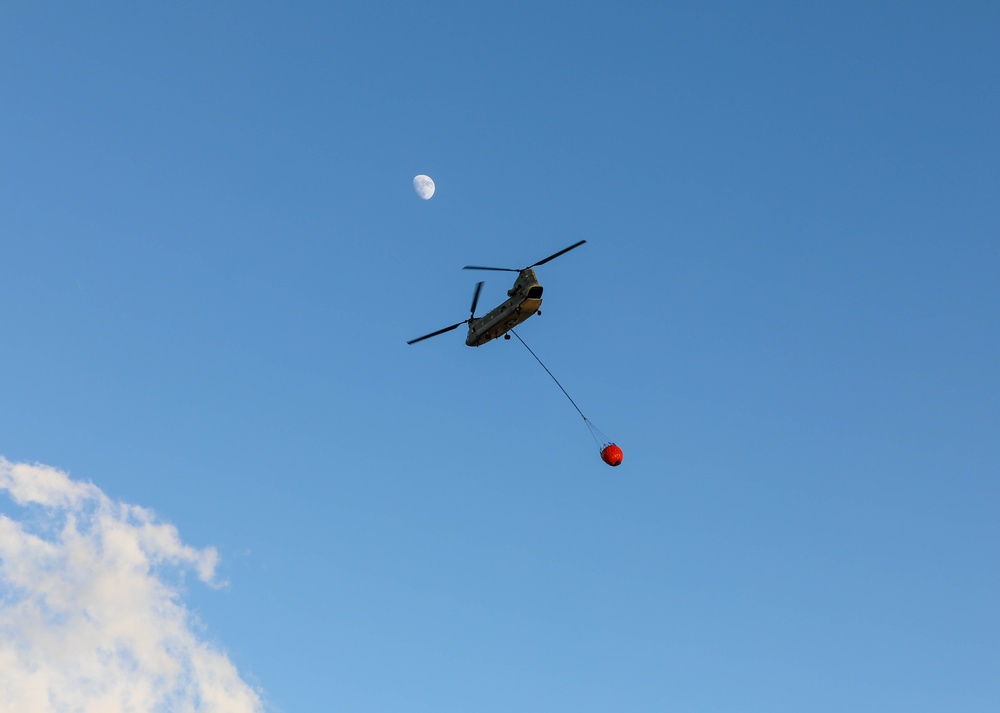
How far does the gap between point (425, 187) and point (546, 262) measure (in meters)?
36.6

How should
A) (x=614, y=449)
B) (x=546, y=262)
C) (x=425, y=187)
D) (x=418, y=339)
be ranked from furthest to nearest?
(x=425, y=187)
(x=418, y=339)
(x=546, y=262)
(x=614, y=449)

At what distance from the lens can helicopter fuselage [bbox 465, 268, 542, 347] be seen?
2657 inches

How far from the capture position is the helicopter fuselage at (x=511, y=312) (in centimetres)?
6750

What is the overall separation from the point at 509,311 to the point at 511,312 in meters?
0.30

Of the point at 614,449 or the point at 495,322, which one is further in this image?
the point at 495,322

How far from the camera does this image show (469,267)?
2650 inches

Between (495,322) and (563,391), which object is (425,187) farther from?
(563,391)

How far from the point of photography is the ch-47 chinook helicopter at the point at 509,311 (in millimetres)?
67312

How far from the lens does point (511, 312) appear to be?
227 feet

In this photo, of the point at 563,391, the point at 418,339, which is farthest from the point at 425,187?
the point at 563,391

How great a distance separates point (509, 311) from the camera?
69.4m

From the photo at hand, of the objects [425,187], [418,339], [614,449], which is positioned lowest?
[614,449]

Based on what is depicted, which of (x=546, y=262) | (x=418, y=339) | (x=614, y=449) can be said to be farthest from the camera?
(x=418, y=339)

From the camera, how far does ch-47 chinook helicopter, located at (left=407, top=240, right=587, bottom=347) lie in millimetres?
67312
